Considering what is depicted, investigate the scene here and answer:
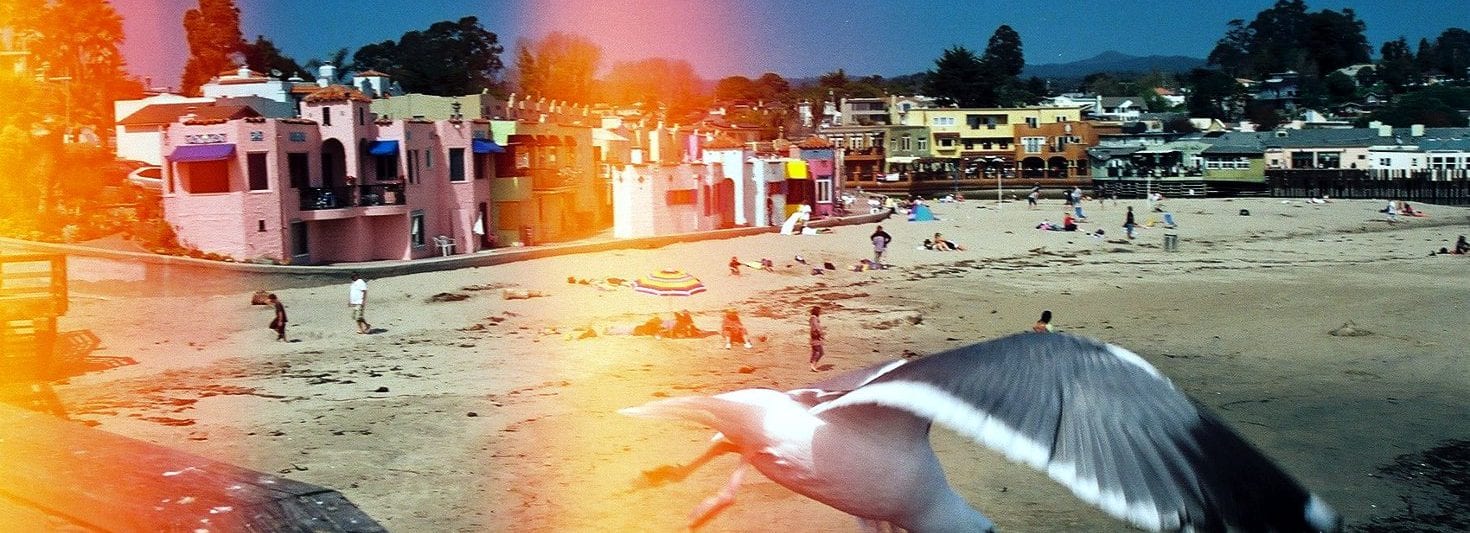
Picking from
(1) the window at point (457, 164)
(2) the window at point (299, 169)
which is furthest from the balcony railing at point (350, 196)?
(1) the window at point (457, 164)

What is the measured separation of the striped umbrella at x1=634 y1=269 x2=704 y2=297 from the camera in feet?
66.5

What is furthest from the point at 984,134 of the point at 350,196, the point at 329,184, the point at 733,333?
the point at 733,333

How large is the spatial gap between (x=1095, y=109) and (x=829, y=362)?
319ft

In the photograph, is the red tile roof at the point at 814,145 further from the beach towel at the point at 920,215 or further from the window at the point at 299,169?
the window at the point at 299,169

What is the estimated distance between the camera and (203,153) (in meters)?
26.4

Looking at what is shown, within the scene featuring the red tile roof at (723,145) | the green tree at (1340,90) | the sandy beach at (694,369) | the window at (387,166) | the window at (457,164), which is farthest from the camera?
the green tree at (1340,90)

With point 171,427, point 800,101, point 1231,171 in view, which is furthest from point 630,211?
point 800,101

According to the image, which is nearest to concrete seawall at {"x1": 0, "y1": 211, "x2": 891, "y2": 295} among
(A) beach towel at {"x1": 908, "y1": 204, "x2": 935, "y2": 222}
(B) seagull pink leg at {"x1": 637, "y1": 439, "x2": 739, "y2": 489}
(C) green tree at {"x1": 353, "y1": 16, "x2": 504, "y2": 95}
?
(B) seagull pink leg at {"x1": 637, "y1": 439, "x2": 739, "y2": 489}

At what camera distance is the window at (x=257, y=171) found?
87.4 feet

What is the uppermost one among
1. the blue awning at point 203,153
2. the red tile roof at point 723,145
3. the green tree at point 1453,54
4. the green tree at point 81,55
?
the green tree at point 1453,54

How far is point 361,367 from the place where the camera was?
16047 mm

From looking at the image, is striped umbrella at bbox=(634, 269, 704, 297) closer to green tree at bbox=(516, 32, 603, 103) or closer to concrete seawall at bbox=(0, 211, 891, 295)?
concrete seawall at bbox=(0, 211, 891, 295)

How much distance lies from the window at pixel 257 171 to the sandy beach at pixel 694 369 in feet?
11.4

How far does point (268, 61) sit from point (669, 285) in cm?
4889
